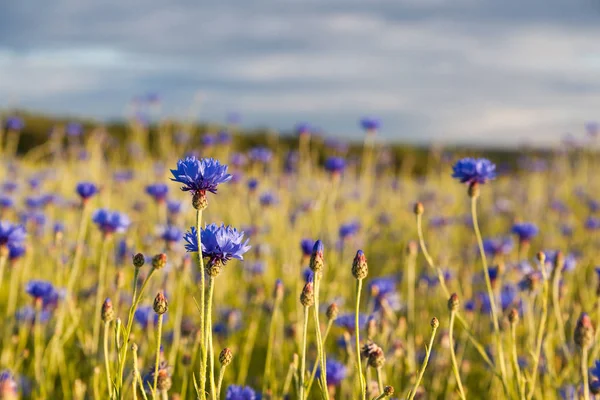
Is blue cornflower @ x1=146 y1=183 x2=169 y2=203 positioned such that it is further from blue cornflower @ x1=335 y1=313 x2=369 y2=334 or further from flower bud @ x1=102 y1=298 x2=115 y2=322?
flower bud @ x1=102 y1=298 x2=115 y2=322

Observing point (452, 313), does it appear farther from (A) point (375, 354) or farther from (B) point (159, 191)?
(B) point (159, 191)

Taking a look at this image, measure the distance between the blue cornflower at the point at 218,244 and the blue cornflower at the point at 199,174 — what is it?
11cm

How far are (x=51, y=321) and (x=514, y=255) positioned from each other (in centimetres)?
402

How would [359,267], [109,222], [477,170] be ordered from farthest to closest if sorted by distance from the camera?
[109,222] → [477,170] → [359,267]

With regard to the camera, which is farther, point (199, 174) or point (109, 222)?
point (109, 222)

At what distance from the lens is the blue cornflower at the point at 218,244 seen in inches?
59.3

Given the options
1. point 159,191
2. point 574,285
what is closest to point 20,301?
point 159,191

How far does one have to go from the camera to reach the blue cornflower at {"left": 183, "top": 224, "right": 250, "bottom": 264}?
151 centimetres

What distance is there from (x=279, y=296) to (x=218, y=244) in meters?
0.93

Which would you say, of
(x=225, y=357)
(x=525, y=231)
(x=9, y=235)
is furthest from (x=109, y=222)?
(x=525, y=231)

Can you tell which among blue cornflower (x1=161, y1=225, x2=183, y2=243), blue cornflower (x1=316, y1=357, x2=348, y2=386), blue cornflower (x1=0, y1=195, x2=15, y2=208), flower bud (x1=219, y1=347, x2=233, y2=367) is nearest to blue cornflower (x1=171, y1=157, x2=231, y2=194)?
flower bud (x1=219, y1=347, x2=233, y2=367)

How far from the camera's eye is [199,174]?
1.51 m

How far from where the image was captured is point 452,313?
1.87 metres

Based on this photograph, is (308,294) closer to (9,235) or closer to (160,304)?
(160,304)
